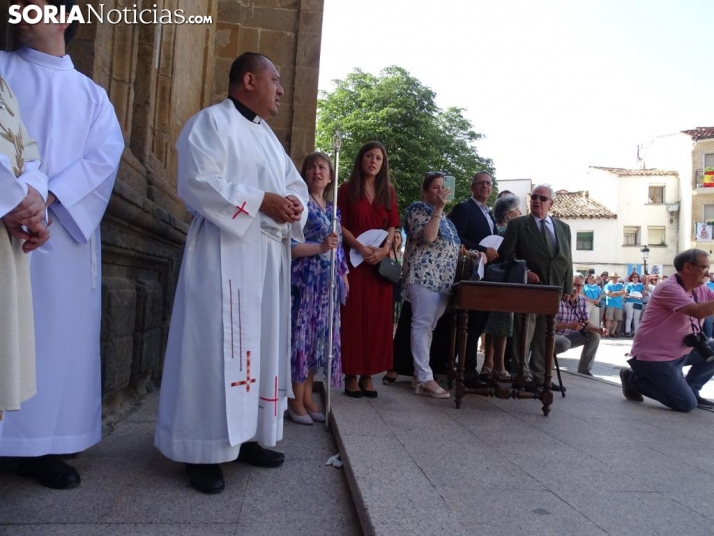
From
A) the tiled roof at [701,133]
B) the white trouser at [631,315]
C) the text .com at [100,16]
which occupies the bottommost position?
the white trouser at [631,315]

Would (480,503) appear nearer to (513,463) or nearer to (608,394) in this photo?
(513,463)

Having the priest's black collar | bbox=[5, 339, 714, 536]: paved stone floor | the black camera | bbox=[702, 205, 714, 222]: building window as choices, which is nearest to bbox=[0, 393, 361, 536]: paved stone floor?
bbox=[5, 339, 714, 536]: paved stone floor

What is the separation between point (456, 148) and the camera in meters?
28.2

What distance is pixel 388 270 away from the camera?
15.9ft

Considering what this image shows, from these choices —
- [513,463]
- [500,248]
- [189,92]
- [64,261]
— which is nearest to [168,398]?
[64,261]

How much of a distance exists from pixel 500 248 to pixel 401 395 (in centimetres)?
185

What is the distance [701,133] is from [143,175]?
149 feet

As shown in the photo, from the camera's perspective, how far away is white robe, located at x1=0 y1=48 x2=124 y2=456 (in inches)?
106

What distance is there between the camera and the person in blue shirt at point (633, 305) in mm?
19359

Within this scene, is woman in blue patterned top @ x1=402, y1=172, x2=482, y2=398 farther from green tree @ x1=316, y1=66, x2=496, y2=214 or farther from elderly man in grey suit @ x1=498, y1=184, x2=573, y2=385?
green tree @ x1=316, y1=66, x2=496, y2=214

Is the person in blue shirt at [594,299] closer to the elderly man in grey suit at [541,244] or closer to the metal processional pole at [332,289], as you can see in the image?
the elderly man in grey suit at [541,244]

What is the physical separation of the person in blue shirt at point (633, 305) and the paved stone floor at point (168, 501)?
1832 cm

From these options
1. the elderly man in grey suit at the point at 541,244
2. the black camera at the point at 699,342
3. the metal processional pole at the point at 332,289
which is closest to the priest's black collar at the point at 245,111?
the metal processional pole at the point at 332,289

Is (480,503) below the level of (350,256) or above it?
below
